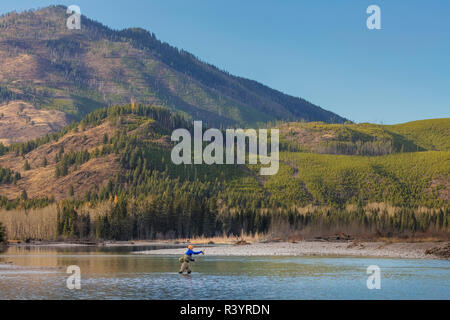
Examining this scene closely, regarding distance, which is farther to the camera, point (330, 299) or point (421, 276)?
point (421, 276)

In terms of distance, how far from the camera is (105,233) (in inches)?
7667

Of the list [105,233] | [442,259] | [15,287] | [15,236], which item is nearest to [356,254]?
[442,259]

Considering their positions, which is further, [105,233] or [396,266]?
[105,233]

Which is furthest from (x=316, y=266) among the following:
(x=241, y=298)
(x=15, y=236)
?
(x=15, y=236)

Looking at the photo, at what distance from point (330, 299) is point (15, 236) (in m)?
173

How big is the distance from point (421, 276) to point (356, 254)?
1516 inches

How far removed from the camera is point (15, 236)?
647ft

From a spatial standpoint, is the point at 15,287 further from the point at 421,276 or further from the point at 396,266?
the point at 396,266
